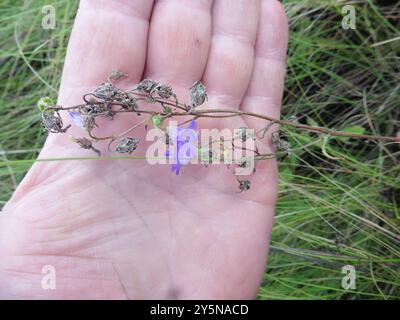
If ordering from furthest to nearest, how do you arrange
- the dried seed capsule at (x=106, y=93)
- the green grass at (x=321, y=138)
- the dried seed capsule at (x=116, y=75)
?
the green grass at (x=321, y=138), the dried seed capsule at (x=116, y=75), the dried seed capsule at (x=106, y=93)

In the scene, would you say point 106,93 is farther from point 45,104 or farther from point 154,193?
→ point 154,193

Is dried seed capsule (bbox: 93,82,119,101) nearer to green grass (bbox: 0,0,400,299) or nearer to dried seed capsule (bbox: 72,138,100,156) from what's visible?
dried seed capsule (bbox: 72,138,100,156)

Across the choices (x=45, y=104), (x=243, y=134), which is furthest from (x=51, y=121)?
(x=243, y=134)

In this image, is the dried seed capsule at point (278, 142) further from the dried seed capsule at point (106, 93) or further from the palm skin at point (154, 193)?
the dried seed capsule at point (106, 93)

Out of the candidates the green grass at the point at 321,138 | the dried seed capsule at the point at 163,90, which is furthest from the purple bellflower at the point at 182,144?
the green grass at the point at 321,138

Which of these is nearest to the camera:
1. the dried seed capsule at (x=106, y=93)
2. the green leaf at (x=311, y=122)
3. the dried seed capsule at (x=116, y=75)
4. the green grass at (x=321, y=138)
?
the dried seed capsule at (x=106, y=93)
